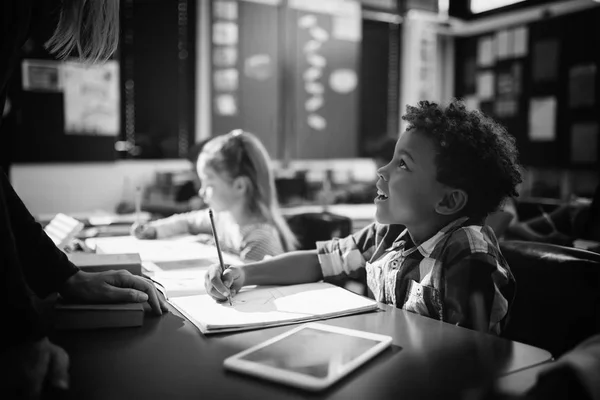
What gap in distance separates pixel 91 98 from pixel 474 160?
3.45 m

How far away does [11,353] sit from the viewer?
0.73m

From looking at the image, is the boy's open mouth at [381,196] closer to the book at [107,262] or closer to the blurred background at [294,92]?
the book at [107,262]

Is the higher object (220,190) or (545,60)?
(545,60)

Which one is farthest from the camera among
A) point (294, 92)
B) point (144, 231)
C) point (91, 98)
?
point (294, 92)

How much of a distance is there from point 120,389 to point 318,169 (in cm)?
465

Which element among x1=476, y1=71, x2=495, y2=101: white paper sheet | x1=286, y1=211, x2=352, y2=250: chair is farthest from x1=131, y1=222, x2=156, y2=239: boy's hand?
x1=476, y1=71, x2=495, y2=101: white paper sheet

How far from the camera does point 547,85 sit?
5324 millimetres

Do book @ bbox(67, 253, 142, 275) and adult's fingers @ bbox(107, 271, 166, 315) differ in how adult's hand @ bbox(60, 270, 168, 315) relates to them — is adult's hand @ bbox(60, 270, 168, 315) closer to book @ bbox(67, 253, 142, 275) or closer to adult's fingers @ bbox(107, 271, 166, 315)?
adult's fingers @ bbox(107, 271, 166, 315)

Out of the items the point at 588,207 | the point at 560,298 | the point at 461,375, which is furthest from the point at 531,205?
the point at 461,375

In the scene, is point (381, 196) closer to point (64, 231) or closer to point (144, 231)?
point (64, 231)

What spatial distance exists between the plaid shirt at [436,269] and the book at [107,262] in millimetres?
447

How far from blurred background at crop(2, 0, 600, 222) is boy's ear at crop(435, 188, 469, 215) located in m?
2.30

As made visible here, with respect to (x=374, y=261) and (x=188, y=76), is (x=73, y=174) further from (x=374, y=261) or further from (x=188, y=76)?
(x=374, y=261)

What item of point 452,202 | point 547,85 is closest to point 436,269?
point 452,202
